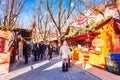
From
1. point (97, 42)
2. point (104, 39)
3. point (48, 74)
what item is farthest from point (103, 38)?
point (48, 74)

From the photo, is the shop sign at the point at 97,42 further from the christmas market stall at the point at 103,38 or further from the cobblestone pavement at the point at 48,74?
the cobblestone pavement at the point at 48,74

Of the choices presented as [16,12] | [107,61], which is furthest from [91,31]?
[16,12]

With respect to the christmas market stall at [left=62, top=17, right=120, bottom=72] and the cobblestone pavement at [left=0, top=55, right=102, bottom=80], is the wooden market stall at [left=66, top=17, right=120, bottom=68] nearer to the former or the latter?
the christmas market stall at [left=62, top=17, right=120, bottom=72]

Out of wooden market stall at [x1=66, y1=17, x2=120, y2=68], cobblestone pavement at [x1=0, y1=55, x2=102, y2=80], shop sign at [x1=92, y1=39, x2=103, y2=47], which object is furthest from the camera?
shop sign at [x1=92, y1=39, x2=103, y2=47]

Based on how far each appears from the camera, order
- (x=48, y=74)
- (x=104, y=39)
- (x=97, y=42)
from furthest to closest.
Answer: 1. (x=97, y=42)
2. (x=104, y=39)
3. (x=48, y=74)

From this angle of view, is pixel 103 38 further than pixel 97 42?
No

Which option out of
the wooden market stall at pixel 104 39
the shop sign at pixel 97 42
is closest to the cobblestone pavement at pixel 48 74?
the wooden market stall at pixel 104 39

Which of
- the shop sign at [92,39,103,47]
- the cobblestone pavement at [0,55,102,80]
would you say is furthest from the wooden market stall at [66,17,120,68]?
the cobblestone pavement at [0,55,102,80]

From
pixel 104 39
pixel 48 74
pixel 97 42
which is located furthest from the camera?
pixel 97 42

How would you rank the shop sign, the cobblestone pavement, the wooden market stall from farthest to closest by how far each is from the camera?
the shop sign < the wooden market stall < the cobblestone pavement

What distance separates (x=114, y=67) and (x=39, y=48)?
11.6m

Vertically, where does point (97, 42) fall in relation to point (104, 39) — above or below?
below

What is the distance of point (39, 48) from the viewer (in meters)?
22.1

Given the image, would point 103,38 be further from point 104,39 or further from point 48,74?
point 48,74
